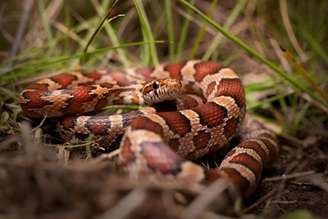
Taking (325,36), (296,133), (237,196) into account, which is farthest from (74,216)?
(325,36)

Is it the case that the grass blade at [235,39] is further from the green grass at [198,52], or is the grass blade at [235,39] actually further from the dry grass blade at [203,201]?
the dry grass blade at [203,201]

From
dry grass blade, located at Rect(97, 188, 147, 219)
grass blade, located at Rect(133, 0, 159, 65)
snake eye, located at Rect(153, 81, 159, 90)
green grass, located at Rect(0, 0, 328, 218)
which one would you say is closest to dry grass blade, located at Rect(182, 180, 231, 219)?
dry grass blade, located at Rect(97, 188, 147, 219)

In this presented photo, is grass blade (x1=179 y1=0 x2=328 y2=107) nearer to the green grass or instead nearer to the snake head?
the green grass

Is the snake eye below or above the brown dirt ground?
above

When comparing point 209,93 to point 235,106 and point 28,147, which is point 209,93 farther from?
point 28,147

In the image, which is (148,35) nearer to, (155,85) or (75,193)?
(155,85)

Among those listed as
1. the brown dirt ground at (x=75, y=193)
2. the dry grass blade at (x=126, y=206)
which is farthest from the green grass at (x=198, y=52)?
the dry grass blade at (x=126, y=206)

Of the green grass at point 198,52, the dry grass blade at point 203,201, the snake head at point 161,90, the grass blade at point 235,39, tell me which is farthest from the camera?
the green grass at point 198,52

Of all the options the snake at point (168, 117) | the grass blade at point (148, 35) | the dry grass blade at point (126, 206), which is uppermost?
the grass blade at point (148, 35)
